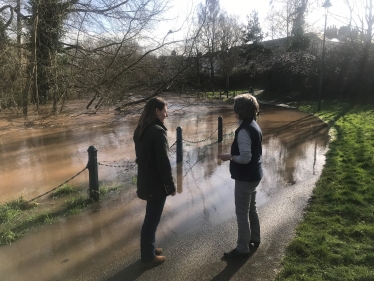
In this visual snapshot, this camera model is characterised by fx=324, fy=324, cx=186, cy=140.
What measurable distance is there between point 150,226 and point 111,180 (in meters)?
3.84

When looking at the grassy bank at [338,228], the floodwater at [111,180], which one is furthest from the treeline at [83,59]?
the grassy bank at [338,228]

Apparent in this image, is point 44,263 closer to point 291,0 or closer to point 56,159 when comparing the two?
point 56,159

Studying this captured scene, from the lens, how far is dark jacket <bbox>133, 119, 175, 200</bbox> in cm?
328

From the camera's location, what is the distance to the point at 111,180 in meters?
7.14

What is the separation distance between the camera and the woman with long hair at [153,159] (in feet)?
10.8

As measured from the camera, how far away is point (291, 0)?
37438 millimetres

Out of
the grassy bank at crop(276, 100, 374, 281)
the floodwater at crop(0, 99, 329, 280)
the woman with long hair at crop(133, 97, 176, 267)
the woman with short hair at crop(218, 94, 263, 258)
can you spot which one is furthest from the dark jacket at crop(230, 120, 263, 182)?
the floodwater at crop(0, 99, 329, 280)

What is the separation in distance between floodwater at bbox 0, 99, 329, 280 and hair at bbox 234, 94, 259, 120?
2.00 metres

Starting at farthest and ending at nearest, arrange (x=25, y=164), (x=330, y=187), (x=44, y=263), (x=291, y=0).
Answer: (x=291, y=0)
(x=25, y=164)
(x=330, y=187)
(x=44, y=263)

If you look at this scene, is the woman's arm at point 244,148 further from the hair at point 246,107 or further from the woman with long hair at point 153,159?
the woman with long hair at point 153,159

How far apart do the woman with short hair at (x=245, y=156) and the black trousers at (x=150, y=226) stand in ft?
2.79

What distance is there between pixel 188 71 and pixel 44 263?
949 cm

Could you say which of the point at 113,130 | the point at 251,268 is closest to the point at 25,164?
the point at 113,130

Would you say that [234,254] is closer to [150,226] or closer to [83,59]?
[150,226]
